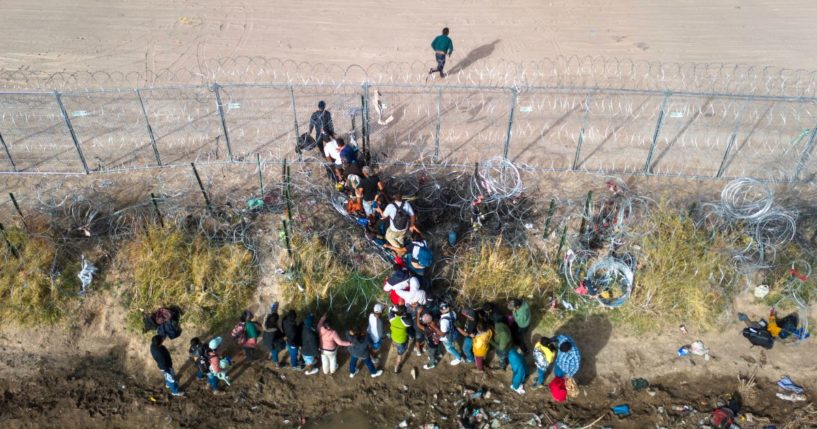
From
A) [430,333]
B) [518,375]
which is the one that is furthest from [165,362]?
[518,375]

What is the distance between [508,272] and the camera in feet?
34.5

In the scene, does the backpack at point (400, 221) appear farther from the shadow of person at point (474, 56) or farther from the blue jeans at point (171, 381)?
the shadow of person at point (474, 56)

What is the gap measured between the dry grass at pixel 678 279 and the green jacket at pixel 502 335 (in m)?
2.75

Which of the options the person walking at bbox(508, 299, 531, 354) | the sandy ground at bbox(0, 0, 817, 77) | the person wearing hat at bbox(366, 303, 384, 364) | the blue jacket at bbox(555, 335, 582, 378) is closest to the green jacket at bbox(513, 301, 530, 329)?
the person walking at bbox(508, 299, 531, 354)

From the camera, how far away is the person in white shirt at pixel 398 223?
32.8 ft

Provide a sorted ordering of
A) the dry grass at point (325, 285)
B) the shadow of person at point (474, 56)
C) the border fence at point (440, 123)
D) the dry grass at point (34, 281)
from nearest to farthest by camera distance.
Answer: the dry grass at point (34, 281)
the dry grass at point (325, 285)
the border fence at point (440, 123)
the shadow of person at point (474, 56)

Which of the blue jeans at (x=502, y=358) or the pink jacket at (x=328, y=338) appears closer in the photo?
the pink jacket at (x=328, y=338)

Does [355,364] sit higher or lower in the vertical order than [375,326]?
lower

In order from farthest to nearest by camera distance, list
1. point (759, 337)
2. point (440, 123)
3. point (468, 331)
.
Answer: point (440, 123)
point (759, 337)
point (468, 331)

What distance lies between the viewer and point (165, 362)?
8.90m

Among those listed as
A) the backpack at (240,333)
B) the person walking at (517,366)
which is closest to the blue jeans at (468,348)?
the person walking at (517,366)

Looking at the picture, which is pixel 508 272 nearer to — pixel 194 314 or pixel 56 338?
pixel 194 314

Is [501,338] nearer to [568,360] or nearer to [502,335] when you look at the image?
[502,335]

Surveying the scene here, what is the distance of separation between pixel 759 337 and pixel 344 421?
716 centimetres
